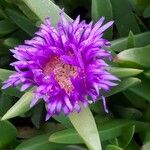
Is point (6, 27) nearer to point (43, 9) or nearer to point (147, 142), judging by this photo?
point (43, 9)

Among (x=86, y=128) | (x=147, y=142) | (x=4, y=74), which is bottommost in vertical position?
(x=147, y=142)

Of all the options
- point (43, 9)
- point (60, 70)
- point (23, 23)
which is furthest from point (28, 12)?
point (60, 70)

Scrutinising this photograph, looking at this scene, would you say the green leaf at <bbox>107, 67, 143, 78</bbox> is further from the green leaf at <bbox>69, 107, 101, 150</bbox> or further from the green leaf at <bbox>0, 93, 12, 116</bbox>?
the green leaf at <bbox>0, 93, 12, 116</bbox>

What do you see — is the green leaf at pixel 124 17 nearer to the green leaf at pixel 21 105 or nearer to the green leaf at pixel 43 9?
the green leaf at pixel 43 9

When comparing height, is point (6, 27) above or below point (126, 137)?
above

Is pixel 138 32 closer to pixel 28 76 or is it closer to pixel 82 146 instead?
pixel 82 146

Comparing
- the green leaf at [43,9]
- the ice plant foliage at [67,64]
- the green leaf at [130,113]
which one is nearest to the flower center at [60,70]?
the ice plant foliage at [67,64]
